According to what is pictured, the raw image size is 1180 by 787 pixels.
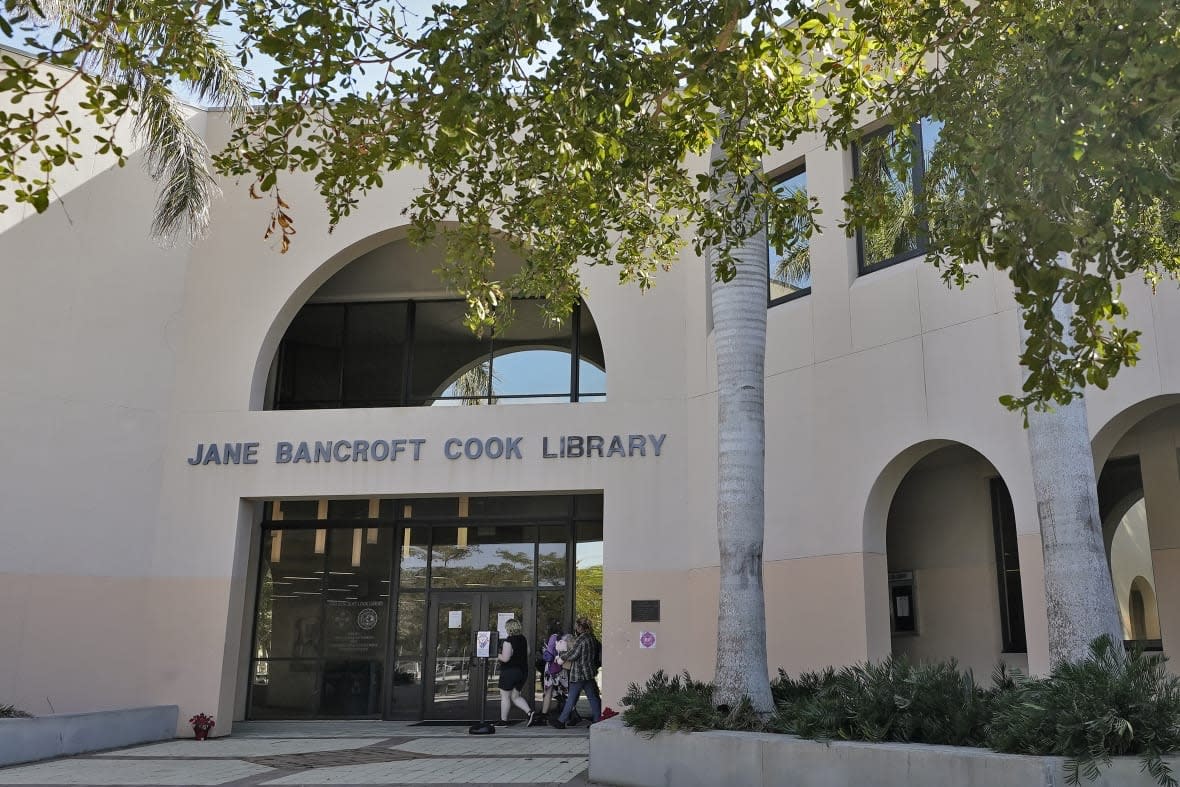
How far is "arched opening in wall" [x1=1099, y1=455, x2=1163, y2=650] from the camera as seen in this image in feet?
46.1

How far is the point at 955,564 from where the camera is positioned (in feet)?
50.0

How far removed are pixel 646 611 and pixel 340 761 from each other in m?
4.81

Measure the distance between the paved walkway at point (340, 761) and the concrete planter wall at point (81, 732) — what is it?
0.66 feet

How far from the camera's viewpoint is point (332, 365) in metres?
19.3

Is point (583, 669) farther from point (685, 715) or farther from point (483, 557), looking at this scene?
point (685, 715)

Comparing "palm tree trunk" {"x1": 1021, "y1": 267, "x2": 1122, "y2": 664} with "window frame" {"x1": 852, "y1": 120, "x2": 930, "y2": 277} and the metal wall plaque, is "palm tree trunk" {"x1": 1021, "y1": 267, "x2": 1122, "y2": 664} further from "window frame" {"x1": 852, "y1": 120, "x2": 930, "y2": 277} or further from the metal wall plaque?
the metal wall plaque

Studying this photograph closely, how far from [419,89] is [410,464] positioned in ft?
34.2

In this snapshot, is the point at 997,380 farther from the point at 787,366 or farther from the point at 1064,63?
the point at 1064,63

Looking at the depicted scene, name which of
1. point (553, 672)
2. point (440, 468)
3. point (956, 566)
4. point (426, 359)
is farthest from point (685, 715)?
point (426, 359)

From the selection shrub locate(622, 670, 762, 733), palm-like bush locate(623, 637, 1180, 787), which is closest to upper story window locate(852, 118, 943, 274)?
palm-like bush locate(623, 637, 1180, 787)

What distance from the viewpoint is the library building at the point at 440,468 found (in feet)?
43.0

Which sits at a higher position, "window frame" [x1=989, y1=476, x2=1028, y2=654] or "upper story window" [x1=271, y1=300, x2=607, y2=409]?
"upper story window" [x1=271, y1=300, x2=607, y2=409]

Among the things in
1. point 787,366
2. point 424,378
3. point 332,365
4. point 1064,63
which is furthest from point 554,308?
point 332,365

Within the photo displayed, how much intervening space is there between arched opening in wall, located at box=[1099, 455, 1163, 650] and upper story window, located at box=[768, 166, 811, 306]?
4817 mm
